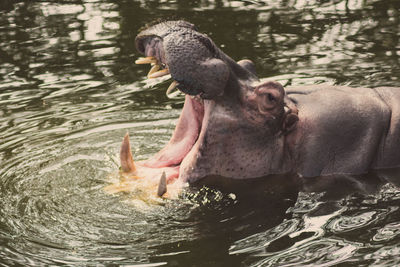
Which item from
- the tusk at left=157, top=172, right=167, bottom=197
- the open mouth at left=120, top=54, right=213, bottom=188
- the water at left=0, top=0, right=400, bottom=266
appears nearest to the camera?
the water at left=0, top=0, right=400, bottom=266

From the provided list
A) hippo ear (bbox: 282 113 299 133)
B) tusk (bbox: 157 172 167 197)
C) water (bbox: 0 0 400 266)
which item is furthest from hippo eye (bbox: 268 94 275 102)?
tusk (bbox: 157 172 167 197)

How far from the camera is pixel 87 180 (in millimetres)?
5480

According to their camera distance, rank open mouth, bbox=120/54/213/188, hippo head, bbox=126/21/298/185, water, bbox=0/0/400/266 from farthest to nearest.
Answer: open mouth, bbox=120/54/213/188
hippo head, bbox=126/21/298/185
water, bbox=0/0/400/266

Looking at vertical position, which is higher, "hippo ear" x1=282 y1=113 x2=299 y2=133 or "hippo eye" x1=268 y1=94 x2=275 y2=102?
"hippo eye" x1=268 y1=94 x2=275 y2=102

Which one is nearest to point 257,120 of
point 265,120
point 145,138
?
point 265,120

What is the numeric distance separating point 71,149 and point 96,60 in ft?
7.09

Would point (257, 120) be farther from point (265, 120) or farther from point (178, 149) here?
point (178, 149)

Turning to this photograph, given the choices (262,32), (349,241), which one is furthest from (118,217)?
(262,32)

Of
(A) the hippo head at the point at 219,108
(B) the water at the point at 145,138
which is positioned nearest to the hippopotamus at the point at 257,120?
(A) the hippo head at the point at 219,108

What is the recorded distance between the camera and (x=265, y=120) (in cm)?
491

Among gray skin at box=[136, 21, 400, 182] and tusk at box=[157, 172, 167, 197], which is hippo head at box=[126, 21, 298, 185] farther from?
tusk at box=[157, 172, 167, 197]

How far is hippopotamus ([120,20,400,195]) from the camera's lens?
188 inches

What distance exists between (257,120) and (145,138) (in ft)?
4.94

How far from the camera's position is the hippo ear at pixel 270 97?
4.81m
